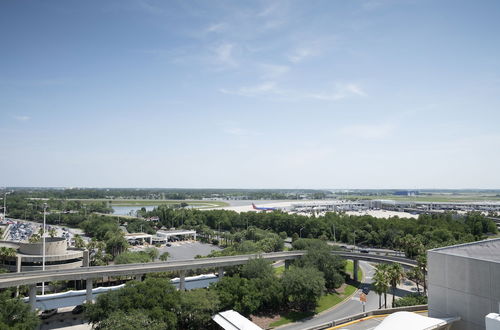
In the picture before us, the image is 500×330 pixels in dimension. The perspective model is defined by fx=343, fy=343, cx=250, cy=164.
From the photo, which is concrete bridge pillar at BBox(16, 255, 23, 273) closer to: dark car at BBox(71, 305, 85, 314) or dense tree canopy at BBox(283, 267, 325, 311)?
dark car at BBox(71, 305, 85, 314)

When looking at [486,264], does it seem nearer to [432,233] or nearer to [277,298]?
[277,298]

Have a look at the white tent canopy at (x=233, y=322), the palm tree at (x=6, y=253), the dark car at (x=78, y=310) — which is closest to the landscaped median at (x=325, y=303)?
the white tent canopy at (x=233, y=322)

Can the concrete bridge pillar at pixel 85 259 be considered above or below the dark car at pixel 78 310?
above

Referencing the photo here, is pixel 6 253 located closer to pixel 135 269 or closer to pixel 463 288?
pixel 135 269

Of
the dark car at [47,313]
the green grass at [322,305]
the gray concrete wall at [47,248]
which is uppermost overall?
the gray concrete wall at [47,248]

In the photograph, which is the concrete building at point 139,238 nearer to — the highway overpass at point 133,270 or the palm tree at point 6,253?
the palm tree at point 6,253

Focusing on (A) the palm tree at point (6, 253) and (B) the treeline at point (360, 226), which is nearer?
(A) the palm tree at point (6, 253)

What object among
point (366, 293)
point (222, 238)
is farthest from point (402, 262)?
point (222, 238)

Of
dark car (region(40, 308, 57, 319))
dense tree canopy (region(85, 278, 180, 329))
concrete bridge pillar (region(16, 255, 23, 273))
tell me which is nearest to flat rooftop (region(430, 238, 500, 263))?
dense tree canopy (region(85, 278, 180, 329))
